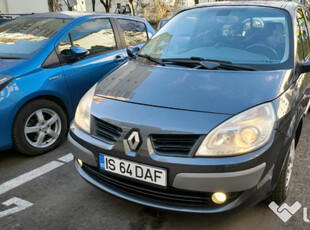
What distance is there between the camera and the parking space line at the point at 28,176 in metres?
2.89

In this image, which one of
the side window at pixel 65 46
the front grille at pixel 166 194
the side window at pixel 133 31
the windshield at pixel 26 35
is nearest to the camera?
the front grille at pixel 166 194

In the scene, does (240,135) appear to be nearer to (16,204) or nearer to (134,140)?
(134,140)

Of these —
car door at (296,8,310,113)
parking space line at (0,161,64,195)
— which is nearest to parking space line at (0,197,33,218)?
parking space line at (0,161,64,195)

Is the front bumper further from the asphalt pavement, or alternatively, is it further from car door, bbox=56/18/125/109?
car door, bbox=56/18/125/109

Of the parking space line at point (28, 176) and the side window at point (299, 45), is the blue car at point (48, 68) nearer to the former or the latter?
the parking space line at point (28, 176)

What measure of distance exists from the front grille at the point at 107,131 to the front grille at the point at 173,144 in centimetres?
27

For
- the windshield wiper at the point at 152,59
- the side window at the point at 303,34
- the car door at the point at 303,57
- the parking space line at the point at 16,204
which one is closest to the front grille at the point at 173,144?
the windshield wiper at the point at 152,59

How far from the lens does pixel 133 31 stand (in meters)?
4.86

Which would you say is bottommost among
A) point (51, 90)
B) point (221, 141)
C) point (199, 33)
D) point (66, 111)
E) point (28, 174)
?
point (28, 174)

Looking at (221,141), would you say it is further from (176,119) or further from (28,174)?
(28,174)

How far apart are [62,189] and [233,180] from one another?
163 centimetres

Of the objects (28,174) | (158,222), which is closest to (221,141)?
(158,222)

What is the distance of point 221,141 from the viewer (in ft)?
6.23

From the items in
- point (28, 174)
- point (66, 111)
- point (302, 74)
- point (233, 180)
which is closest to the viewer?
point (233, 180)
